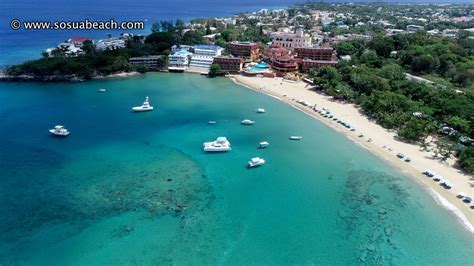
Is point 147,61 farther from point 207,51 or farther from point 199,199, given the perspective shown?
point 199,199

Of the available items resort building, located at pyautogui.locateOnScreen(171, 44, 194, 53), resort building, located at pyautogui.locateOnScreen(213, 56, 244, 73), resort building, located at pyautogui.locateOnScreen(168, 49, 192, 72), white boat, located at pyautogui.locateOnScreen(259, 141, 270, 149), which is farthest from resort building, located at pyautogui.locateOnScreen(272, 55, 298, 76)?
white boat, located at pyautogui.locateOnScreen(259, 141, 270, 149)

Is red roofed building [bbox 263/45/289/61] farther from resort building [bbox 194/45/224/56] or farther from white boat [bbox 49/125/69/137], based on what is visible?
white boat [bbox 49/125/69/137]

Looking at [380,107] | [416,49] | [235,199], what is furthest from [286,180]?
[416,49]

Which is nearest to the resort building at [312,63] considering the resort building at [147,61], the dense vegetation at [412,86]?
the dense vegetation at [412,86]

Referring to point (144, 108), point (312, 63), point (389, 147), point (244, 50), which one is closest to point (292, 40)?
point (244, 50)

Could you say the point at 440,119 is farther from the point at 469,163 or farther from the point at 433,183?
the point at 433,183

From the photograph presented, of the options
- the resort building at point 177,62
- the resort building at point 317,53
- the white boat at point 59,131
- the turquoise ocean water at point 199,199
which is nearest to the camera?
the turquoise ocean water at point 199,199

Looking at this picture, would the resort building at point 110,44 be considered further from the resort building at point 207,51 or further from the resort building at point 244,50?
the resort building at point 244,50
